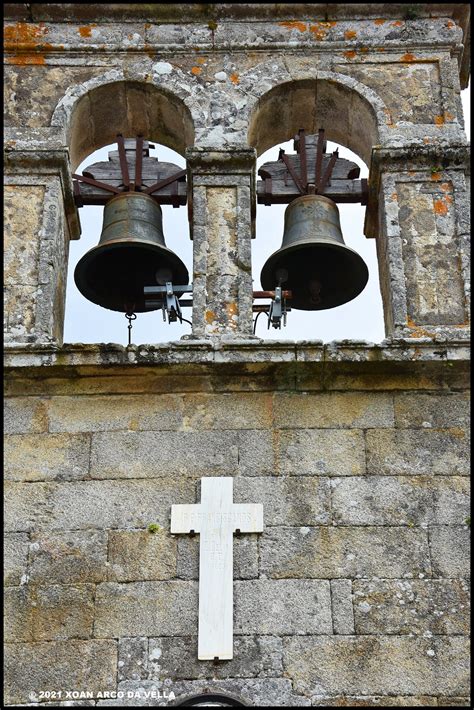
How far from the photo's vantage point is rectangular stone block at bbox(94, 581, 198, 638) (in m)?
6.32

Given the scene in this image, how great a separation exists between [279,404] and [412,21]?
336 cm

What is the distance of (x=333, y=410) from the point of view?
7.04 m

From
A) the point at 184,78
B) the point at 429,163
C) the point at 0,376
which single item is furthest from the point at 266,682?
the point at 184,78

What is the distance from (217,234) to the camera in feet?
25.9

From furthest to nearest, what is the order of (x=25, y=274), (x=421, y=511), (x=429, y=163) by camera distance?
(x=429, y=163), (x=25, y=274), (x=421, y=511)

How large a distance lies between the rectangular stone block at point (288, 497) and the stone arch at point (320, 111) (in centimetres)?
269

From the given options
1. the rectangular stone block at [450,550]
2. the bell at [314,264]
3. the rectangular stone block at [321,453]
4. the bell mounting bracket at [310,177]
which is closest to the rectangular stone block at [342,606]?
the rectangular stone block at [450,550]

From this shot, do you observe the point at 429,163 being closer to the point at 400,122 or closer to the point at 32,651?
the point at 400,122

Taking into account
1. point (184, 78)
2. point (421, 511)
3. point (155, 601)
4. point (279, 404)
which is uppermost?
point (184, 78)

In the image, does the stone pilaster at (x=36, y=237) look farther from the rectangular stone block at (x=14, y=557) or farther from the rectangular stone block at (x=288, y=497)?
the rectangular stone block at (x=288, y=497)

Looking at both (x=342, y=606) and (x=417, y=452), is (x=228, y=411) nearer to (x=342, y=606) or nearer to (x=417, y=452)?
(x=417, y=452)

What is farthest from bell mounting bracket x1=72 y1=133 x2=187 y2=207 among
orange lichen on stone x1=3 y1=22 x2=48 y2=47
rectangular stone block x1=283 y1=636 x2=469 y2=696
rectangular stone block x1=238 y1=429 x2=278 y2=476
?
rectangular stone block x1=283 y1=636 x2=469 y2=696

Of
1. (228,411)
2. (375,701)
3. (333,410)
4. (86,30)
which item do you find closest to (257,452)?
(228,411)

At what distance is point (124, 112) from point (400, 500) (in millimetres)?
3527
